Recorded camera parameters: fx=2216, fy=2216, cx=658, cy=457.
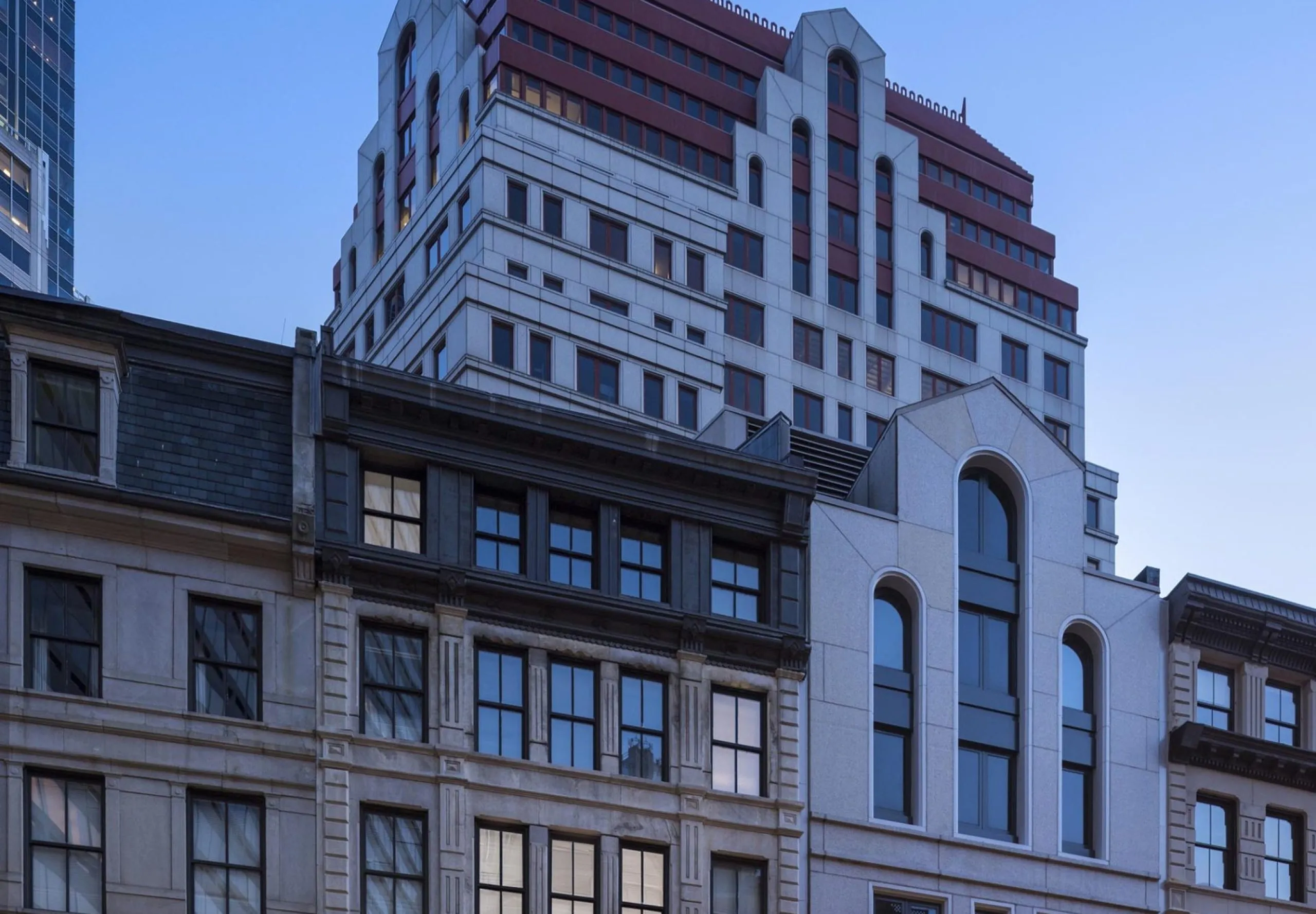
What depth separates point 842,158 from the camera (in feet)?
330

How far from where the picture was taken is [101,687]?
38906 mm

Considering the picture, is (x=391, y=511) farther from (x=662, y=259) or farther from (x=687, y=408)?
(x=662, y=259)

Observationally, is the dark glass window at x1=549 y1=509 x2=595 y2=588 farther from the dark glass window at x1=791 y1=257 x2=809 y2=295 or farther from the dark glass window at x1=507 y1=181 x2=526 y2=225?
the dark glass window at x1=791 y1=257 x2=809 y2=295

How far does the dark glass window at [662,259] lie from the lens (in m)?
87.1

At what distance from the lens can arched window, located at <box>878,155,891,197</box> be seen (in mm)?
102438

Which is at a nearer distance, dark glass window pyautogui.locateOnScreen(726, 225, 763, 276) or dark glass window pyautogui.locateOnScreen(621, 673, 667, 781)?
dark glass window pyautogui.locateOnScreen(621, 673, 667, 781)

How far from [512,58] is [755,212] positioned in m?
13.9

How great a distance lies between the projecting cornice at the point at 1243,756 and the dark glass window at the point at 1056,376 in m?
55.0

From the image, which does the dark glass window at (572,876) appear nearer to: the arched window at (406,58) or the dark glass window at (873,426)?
the dark glass window at (873,426)

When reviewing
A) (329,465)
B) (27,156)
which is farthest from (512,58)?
(27,156)

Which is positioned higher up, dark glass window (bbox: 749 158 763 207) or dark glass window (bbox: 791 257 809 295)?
dark glass window (bbox: 749 158 763 207)

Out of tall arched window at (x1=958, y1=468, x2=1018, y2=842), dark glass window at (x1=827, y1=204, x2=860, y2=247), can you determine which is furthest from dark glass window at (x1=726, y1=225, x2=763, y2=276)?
tall arched window at (x1=958, y1=468, x2=1018, y2=842)

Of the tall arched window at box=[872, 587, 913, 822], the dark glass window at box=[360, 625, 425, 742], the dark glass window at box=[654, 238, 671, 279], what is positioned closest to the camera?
the dark glass window at box=[360, 625, 425, 742]

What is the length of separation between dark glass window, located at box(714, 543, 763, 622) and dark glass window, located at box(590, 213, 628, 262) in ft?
126
